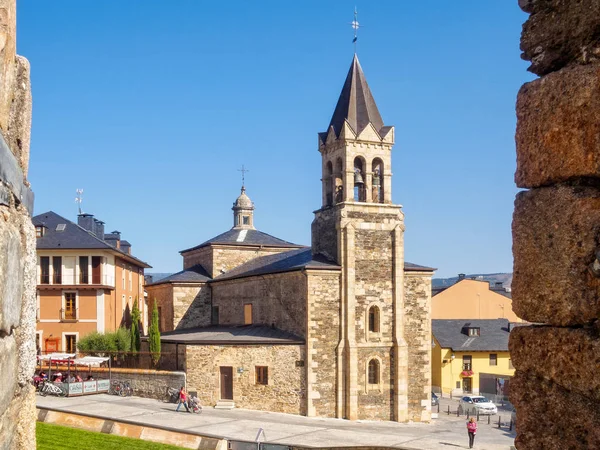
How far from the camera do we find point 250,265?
44844 mm

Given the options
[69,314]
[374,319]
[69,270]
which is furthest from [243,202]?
[374,319]

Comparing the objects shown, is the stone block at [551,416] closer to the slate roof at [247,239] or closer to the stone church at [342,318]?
the stone church at [342,318]

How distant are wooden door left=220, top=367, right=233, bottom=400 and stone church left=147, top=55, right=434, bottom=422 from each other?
4cm

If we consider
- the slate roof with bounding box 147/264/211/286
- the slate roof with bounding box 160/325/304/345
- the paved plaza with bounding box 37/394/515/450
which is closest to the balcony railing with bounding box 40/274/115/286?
the slate roof with bounding box 147/264/211/286

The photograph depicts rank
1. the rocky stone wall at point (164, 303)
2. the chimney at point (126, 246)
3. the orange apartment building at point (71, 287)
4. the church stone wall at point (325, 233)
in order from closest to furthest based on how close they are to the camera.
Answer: the church stone wall at point (325, 233) → the orange apartment building at point (71, 287) → the rocky stone wall at point (164, 303) → the chimney at point (126, 246)

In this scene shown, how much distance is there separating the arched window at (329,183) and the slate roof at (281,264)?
112 inches

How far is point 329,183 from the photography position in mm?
38125

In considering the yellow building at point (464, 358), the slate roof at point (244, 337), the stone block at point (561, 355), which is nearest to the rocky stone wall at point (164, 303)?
the slate roof at point (244, 337)

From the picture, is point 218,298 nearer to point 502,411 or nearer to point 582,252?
point 502,411

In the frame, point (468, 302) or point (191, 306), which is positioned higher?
point (191, 306)

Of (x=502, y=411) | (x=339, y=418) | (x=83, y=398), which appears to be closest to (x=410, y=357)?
(x=339, y=418)

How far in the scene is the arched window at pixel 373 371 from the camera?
35.2 metres

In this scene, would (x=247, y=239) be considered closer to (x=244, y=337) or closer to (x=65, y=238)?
(x=65, y=238)

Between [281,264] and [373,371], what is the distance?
757 cm
